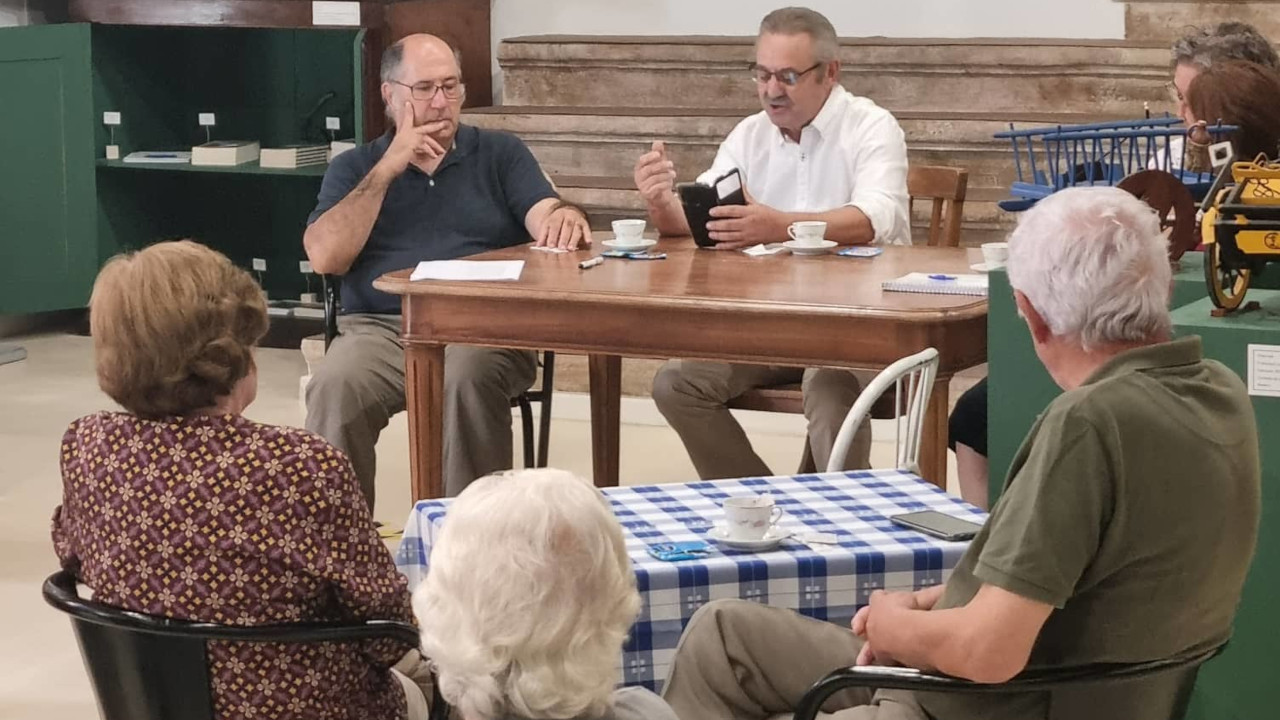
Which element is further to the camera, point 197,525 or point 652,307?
point 652,307

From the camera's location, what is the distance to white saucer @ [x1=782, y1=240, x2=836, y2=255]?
3936mm

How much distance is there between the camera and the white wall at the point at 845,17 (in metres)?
6.52

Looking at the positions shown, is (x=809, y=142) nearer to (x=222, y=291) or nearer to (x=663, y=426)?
(x=663, y=426)

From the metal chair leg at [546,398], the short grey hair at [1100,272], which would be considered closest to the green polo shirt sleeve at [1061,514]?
the short grey hair at [1100,272]

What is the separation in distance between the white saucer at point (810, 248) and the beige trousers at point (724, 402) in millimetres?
257

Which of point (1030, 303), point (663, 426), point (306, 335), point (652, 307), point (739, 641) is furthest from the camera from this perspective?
point (306, 335)

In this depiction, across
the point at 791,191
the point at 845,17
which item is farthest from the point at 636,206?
the point at 791,191

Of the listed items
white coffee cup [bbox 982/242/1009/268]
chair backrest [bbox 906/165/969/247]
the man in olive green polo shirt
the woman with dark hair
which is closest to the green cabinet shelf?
chair backrest [bbox 906/165/969/247]

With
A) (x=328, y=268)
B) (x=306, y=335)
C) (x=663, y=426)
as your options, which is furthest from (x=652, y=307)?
(x=306, y=335)

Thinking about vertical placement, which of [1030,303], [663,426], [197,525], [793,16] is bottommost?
[663,426]

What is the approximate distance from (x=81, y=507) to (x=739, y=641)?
31.8 inches

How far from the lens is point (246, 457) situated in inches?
81.6

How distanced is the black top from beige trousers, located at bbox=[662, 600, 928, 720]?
2.18m

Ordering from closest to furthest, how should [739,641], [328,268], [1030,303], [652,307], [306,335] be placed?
[1030,303] < [739,641] < [652,307] < [328,268] < [306,335]
